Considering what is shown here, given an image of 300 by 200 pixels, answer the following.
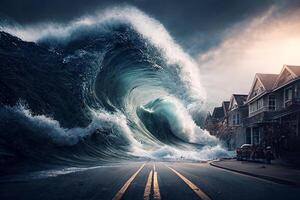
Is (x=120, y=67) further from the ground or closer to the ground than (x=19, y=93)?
further from the ground

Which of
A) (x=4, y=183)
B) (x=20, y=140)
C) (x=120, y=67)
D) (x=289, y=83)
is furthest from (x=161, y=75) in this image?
(x=4, y=183)

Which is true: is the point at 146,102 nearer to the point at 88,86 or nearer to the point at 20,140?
the point at 88,86

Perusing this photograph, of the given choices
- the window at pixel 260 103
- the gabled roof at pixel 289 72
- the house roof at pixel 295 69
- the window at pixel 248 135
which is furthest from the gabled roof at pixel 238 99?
the house roof at pixel 295 69

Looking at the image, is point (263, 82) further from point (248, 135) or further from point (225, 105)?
point (225, 105)

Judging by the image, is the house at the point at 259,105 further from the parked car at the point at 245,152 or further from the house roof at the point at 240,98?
the house roof at the point at 240,98

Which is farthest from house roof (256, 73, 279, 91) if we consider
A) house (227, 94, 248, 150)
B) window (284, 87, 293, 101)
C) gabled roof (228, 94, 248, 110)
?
gabled roof (228, 94, 248, 110)

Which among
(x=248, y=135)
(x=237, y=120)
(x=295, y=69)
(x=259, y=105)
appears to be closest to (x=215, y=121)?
(x=237, y=120)

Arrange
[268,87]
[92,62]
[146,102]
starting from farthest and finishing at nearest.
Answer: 1. [146,102]
2. [268,87]
3. [92,62]

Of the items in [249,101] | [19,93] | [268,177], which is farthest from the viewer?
[249,101]
